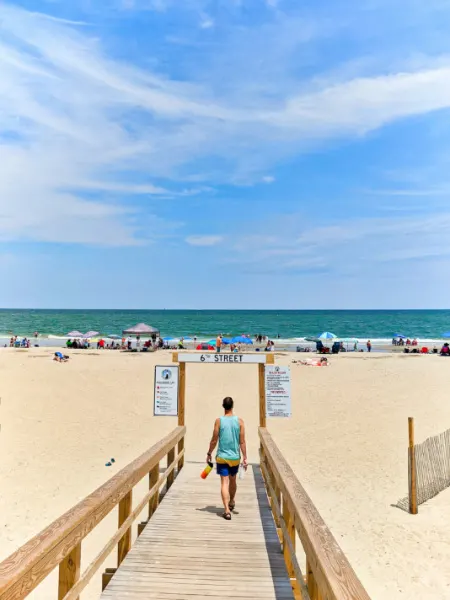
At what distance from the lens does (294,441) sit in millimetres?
14508

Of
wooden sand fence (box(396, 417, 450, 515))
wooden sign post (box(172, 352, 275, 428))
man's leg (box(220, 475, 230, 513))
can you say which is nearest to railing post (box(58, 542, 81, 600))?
man's leg (box(220, 475, 230, 513))

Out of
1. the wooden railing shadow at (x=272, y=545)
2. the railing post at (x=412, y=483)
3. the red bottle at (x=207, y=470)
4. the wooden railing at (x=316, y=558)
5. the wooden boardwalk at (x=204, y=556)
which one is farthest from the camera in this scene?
the railing post at (x=412, y=483)

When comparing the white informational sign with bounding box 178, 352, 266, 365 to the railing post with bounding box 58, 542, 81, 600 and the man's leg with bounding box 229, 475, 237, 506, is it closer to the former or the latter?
the man's leg with bounding box 229, 475, 237, 506

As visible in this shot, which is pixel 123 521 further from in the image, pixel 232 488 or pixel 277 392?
pixel 277 392

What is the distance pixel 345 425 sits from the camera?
16.0 metres

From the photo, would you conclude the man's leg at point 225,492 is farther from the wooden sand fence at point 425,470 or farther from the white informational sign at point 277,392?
the wooden sand fence at point 425,470

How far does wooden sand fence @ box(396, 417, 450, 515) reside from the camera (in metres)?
9.38

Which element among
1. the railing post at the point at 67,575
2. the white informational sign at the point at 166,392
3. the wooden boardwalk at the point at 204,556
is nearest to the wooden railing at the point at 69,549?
the railing post at the point at 67,575

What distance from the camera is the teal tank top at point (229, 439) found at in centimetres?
631

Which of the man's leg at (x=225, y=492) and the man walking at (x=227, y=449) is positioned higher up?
the man walking at (x=227, y=449)

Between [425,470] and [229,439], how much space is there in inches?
226

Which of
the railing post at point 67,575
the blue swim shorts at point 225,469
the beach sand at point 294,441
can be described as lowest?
the beach sand at point 294,441

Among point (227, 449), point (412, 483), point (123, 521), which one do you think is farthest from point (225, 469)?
point (412, 483)

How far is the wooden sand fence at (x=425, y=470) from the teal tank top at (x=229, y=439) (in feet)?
15.3
